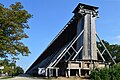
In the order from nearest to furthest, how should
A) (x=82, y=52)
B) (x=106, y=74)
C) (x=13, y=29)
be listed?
(x=106, y=74) → (x=13, y=29) → (x=82, y=52)

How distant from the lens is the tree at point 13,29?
28109 millimetres

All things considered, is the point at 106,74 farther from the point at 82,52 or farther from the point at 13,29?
the point at 82,52

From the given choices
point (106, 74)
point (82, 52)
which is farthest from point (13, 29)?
point (82, 52)

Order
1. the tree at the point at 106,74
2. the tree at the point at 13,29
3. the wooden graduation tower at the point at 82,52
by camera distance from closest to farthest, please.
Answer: the tree at the point at 106,74 → the tree at the point at 13,29 → the wooden graduation tower at the point at 82,52

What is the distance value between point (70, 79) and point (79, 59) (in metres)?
6.48

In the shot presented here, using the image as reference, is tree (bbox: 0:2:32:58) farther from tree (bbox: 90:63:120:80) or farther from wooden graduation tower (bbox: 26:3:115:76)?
wooden graduation tower (bbox: 26:3:115:76)

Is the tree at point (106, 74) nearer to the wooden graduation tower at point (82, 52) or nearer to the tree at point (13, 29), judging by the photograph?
the tree at point (13, 29)

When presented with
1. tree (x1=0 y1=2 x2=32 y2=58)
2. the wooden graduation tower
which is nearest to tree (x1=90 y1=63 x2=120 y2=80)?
tree (x1=0 y1=2 x2=32 y2=58)

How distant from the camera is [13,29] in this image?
95.1ft

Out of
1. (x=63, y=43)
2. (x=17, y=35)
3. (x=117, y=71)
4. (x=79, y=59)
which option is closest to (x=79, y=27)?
(x=79, y=59)

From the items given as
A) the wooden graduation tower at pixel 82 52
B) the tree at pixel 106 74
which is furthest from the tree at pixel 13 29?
the wooden graduation tower at pixel 82 52

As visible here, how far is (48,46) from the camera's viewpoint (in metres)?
60.8

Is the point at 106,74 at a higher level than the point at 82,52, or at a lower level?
lower

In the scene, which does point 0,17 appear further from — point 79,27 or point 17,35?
point 79,27
